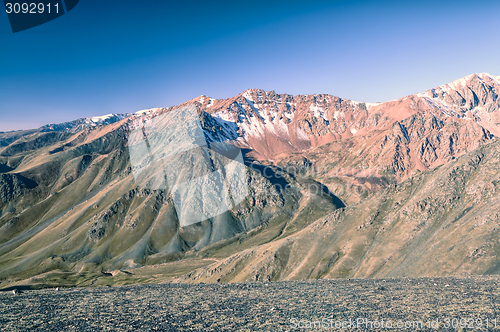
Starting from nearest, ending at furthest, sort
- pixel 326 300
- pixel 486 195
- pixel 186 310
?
pixel 186 310 → pixel 326 300 → pixel 486 195

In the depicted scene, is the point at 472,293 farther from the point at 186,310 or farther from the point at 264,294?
the point at 186,310

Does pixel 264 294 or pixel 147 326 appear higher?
pixel 147 326

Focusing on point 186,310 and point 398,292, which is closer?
point 186,310

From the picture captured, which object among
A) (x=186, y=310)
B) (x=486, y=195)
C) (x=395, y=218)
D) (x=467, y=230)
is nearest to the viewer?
(x=186, y=310)

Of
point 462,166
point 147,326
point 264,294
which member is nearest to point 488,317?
point 264,294

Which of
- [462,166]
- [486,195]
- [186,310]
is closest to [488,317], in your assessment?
[186,310]

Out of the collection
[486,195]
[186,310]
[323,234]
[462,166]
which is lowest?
[323,234]
